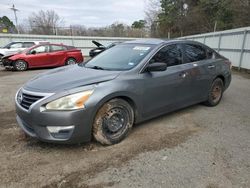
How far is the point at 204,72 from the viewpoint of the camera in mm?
4551

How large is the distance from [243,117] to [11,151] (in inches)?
168

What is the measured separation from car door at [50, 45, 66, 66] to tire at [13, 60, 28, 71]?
144 cm

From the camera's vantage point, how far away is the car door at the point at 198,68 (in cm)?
431

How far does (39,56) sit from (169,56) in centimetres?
973

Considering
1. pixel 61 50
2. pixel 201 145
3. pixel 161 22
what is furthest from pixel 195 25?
pixel 201 145

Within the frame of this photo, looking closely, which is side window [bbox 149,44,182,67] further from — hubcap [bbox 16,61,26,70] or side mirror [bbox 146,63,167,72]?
hubcap [bbox 16,61,26,70]

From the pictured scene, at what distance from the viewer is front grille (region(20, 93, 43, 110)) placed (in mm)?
2884

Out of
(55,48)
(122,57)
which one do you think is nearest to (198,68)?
(122,57)

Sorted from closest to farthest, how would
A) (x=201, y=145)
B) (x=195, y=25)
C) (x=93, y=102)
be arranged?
(x=93, y=102) < (x=201, y=145) < (x=195, y=25)

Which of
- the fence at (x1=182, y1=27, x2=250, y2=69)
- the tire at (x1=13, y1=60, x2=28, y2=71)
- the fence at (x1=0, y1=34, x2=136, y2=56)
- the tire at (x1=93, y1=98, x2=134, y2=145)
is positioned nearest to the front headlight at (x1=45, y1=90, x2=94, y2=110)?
the tire at (x1=93, y1=98, x2=134, y2=145)

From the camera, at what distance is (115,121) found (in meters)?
3.28

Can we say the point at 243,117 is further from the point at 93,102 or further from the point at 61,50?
the point at 61,50

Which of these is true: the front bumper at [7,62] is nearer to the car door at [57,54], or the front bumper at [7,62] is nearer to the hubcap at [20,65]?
the hubcap at [20,65]

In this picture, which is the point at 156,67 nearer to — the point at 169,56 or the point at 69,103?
the point at 169,56
